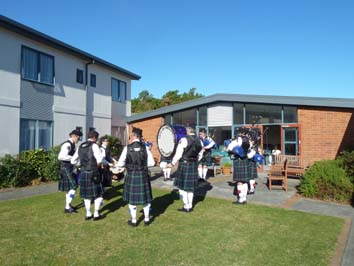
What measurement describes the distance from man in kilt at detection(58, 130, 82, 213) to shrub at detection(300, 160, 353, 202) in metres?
5.89

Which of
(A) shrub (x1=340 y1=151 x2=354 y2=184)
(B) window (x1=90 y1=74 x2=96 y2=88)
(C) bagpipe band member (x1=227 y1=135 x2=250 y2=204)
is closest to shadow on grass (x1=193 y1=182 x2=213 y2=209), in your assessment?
(C) bagpipe band member (x1=227 y1=135 x2=250 y2=204)

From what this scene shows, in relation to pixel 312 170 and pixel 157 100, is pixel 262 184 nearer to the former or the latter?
pixel 312 170

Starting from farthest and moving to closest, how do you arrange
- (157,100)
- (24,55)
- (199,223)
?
(157,100), (24,55), (199,223)

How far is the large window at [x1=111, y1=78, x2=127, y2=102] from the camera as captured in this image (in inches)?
669

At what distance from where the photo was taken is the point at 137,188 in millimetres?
5293

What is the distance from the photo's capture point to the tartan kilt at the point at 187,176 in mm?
6406

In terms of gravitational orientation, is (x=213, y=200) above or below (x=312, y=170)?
below

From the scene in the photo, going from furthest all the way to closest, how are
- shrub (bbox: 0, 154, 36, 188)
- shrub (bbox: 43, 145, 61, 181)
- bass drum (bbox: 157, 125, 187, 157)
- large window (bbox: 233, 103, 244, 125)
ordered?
large window (bbox: 233, 103, 244, 125)
shrub (bbox: 43, 145, 61, 181)
shrub (bbox: 0, 154, 36, 188)
bass drum (bbox: 157, 125, 187, 157)

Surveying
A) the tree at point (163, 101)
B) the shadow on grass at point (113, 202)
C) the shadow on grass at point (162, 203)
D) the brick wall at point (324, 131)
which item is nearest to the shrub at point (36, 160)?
the shadow on grass at point (113, 202)

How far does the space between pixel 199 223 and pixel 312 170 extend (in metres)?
4.23

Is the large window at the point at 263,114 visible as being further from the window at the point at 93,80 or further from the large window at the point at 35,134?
the large window at the point at 35,134

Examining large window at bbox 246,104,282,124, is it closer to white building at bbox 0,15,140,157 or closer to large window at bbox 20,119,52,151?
white building at bbox 0,15,140,157

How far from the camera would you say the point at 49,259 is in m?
3.89

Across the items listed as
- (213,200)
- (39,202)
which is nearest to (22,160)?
(39,202)
